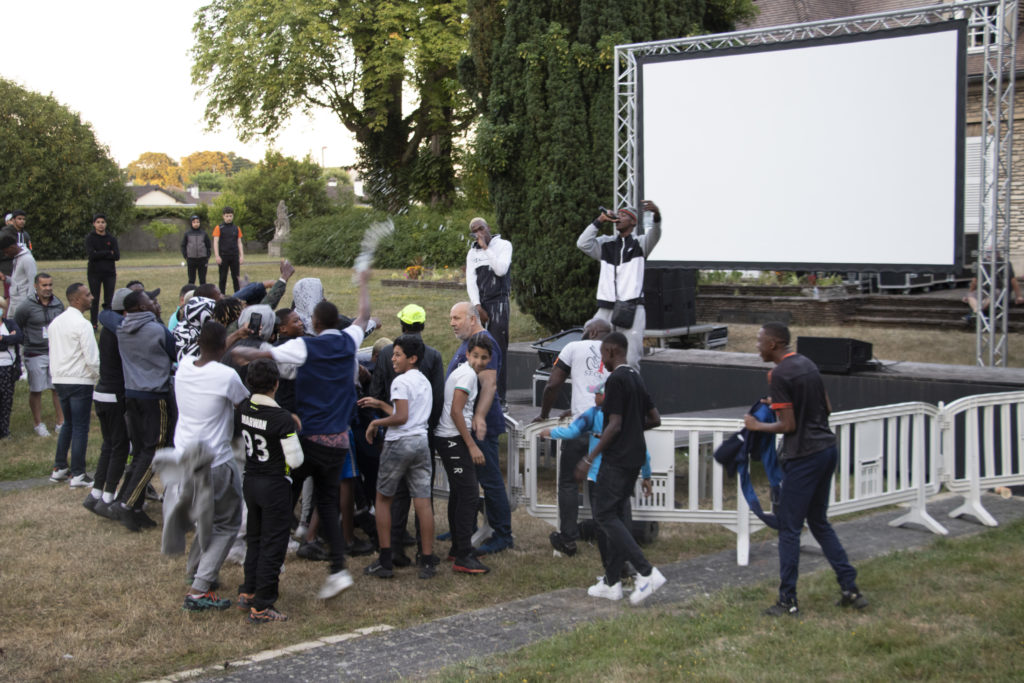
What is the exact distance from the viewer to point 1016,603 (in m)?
5.64

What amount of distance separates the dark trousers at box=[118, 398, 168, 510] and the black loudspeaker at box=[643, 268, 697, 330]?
8.30 m

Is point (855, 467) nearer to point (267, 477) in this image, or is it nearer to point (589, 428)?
point (589, 428)

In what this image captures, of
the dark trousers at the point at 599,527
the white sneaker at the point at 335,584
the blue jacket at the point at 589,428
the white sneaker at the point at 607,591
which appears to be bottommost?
the white sneaker at the point at 607,591

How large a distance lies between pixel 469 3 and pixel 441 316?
5269 millimetres

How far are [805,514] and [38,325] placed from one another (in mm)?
8069

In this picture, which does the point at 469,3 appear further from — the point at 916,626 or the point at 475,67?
the point at 916,626

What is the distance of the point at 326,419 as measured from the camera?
19.7ft

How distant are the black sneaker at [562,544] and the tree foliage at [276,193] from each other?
37.1m

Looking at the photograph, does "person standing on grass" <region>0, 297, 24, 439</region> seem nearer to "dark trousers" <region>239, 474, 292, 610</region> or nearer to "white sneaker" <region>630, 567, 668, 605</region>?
"dark trousers" <region>239, 474, 292, 610</region>

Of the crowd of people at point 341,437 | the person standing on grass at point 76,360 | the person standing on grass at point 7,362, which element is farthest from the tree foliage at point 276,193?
the crowd of people at point 341,437

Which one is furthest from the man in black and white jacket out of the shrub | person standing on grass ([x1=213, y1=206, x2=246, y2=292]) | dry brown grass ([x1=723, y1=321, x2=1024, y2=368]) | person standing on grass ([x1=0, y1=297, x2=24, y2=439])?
the shrub

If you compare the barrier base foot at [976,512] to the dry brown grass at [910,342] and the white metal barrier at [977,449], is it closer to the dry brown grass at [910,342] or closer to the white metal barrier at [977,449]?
the white metal barrier at [977,449]

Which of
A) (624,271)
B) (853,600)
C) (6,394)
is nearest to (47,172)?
(6,394)

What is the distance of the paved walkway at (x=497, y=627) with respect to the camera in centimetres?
499
